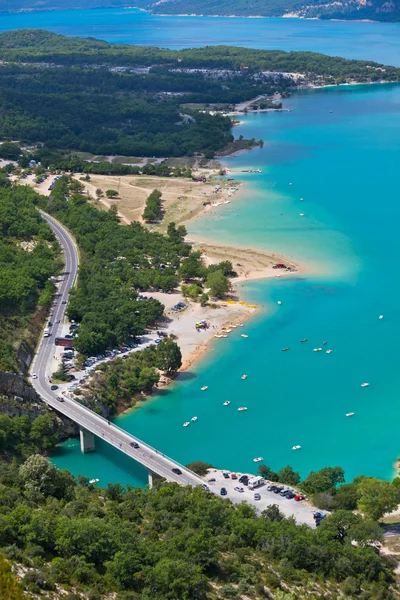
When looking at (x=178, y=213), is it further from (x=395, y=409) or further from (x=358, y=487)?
(x=358, y=487)

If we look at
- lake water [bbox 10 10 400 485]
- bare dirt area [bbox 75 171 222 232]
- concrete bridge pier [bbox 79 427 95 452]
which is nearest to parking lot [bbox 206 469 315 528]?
lake water [bbox 10 10 400 485]

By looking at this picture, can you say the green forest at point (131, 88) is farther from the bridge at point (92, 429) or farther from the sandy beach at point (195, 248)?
the bridge at point (92, 429)

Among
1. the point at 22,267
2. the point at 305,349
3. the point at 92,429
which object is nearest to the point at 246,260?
the point at 305,349

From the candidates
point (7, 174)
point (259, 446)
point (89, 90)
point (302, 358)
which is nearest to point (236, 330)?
point (302, 358)

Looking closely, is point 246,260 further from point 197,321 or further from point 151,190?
point 151,190

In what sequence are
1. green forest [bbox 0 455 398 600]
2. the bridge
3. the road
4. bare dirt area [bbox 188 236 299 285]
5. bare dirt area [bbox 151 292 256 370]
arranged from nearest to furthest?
green forest [bbox 0 455 398 600], the road, the bridge, bare dirt area [bbox 151 292 256 370], bare dirt area [bbox 188 236 299 285]

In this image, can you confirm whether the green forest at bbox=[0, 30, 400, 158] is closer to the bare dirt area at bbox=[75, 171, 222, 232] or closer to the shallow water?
the bare dirt area at bbox=[75, 171, 222, 232]
